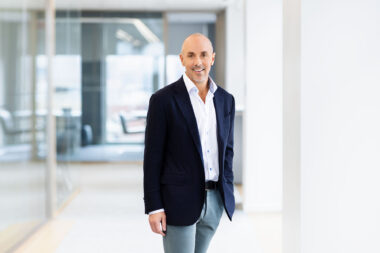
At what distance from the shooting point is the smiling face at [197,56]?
1.79 m

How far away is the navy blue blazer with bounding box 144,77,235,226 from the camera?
182 centimetres

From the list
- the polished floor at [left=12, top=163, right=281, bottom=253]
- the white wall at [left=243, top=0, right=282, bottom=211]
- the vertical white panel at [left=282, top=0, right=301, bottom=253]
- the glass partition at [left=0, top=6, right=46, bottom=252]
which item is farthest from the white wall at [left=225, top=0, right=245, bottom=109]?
the vertical white panel at [left=282, top=0, right=301, bottom=253]

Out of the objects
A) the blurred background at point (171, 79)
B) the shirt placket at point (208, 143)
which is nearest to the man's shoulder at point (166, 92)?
the shirt placket at point (208, 143)

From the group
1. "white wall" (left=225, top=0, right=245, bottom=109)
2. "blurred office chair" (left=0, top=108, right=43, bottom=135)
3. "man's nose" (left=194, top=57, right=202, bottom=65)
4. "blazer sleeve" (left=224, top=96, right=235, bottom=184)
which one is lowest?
"blazer sleeve" (left=224, top=96, right=235, bottom=184)

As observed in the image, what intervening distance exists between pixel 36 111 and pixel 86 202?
1773 mm

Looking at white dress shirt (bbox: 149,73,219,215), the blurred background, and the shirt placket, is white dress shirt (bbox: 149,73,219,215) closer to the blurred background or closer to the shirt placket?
the shirt placket

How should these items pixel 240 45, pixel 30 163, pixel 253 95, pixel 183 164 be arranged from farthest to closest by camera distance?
pixel 240 45 → pixel 253 95 → pixel 30 163 → pixel 183 164

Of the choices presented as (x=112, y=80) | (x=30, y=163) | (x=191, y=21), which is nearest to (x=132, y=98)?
(x=112, y=80)

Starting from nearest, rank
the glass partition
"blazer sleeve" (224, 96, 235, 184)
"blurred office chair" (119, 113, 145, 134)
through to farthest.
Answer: "blazer sleeve" (224, 96, 235, 184), the glass partition, "blurred office chair" (119, 113, 145, 134)

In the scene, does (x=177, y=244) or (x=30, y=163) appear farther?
(x=30, y=163)

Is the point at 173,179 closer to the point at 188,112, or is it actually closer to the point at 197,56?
the point at 188,112

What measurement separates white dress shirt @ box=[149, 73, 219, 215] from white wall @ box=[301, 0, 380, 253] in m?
0.65

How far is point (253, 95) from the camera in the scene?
5164 millimetres

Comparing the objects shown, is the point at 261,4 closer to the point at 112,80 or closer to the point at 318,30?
the point at 318,30
